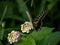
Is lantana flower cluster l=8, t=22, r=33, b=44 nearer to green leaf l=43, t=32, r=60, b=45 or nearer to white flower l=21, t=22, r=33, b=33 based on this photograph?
white flower l=21, t=22, r=33, b=33

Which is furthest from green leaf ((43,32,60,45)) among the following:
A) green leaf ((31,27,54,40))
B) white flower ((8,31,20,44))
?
white flower ((8,31,20,44))

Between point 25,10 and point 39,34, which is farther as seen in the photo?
point 25,10

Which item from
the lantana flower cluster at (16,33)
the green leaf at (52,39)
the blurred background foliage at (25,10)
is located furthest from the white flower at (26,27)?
the blurred background foliage at (25,10)

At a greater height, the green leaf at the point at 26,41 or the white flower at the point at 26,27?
the white flower at the point at 26,27

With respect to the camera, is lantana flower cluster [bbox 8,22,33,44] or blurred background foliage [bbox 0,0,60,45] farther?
blurred background foliage [bbox 0,0,60,45]

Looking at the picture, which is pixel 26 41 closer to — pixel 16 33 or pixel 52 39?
pixel 16 33

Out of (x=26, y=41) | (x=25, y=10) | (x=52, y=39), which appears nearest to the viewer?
(x=26, y=41)

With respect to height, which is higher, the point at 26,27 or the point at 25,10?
the point at 26,27

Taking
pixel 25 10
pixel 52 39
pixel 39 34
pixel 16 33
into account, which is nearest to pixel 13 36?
pixel 16 33

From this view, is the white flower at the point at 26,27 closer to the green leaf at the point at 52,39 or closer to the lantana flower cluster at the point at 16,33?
the lantana flower cluster at the point at 16,33

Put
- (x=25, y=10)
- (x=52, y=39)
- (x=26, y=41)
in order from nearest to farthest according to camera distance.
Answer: (x=26, y=41) → (x=52, y=39) → (x=25, y=10)

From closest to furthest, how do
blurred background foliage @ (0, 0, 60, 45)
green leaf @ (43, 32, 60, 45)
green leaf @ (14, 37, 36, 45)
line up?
green leaf @ (14, 37, 36, 45)
green leaf @ (43, 32, 60, 45)
blurred background foliage @ (0, 0, 60, 45)

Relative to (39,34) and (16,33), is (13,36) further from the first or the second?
(39,34)
